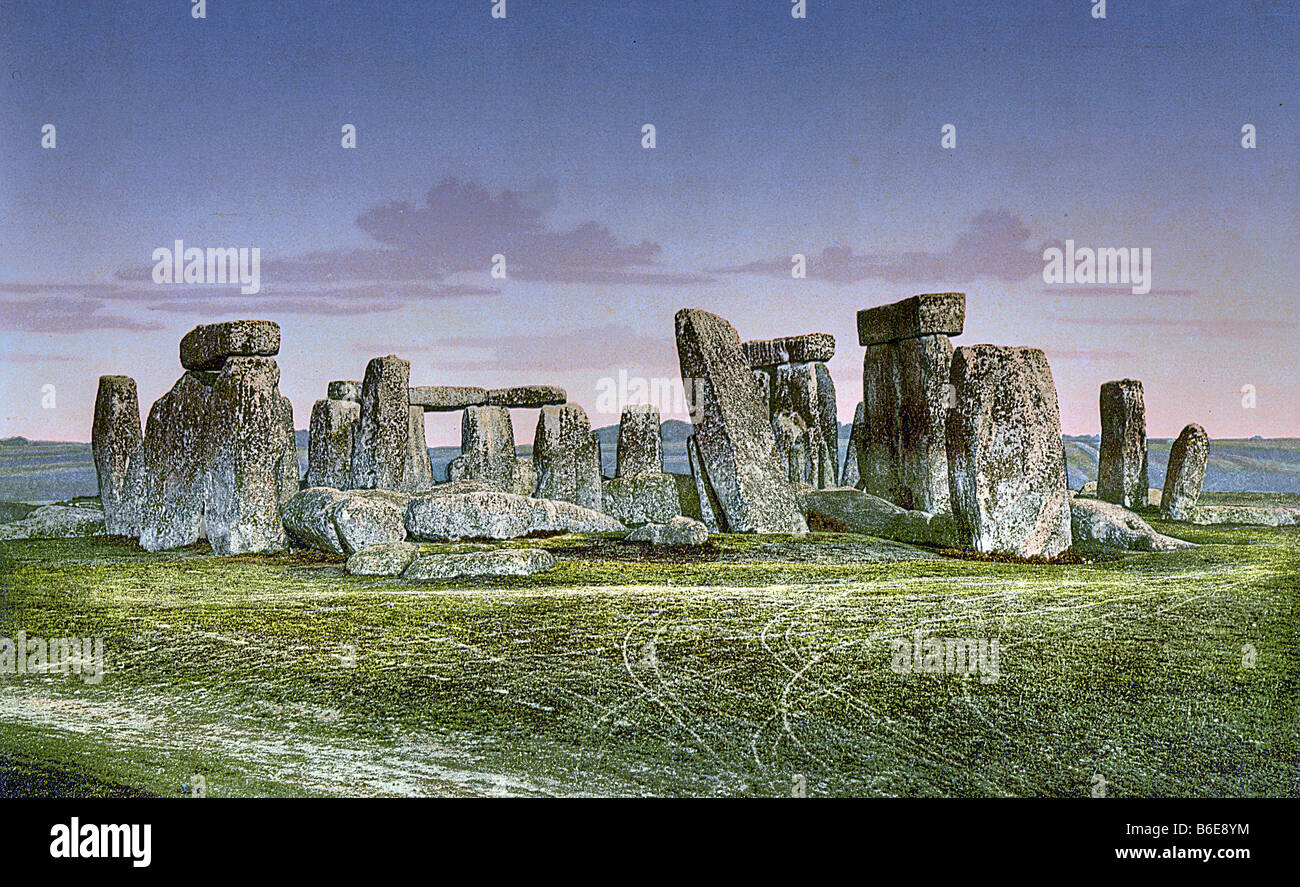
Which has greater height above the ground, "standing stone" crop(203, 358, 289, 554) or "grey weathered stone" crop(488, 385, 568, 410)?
"grey weathered stone" crop(488, 385, 568, 410)

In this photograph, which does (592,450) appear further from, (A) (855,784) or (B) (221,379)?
(A) (855,784)

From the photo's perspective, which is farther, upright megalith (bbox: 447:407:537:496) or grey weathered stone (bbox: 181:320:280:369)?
upright megalith (bbox: 447:407:537:496)

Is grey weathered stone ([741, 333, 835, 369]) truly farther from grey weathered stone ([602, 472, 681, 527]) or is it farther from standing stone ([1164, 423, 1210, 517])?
standing stone ([1164, 423, 1210, 517])

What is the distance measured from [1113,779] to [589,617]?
10.1 ft

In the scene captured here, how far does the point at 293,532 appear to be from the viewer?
9.63 meters

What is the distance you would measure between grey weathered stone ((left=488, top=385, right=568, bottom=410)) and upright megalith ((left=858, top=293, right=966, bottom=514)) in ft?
20.7

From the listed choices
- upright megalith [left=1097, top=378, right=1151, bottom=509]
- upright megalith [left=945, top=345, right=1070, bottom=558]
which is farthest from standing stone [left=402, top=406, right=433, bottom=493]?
upright megalith [left=1097, top=378, right=1151, bottom=509]

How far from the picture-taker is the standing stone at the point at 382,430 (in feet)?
44.2

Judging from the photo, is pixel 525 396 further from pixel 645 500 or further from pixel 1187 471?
pixel 1187 471

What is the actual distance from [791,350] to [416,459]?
5993 millimetres

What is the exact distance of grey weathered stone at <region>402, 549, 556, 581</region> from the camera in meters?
7.48

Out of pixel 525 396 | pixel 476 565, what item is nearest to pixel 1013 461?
pixel 476 565

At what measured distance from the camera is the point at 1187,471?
13133 millimetres

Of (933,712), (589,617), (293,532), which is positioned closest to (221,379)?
(293,532)
